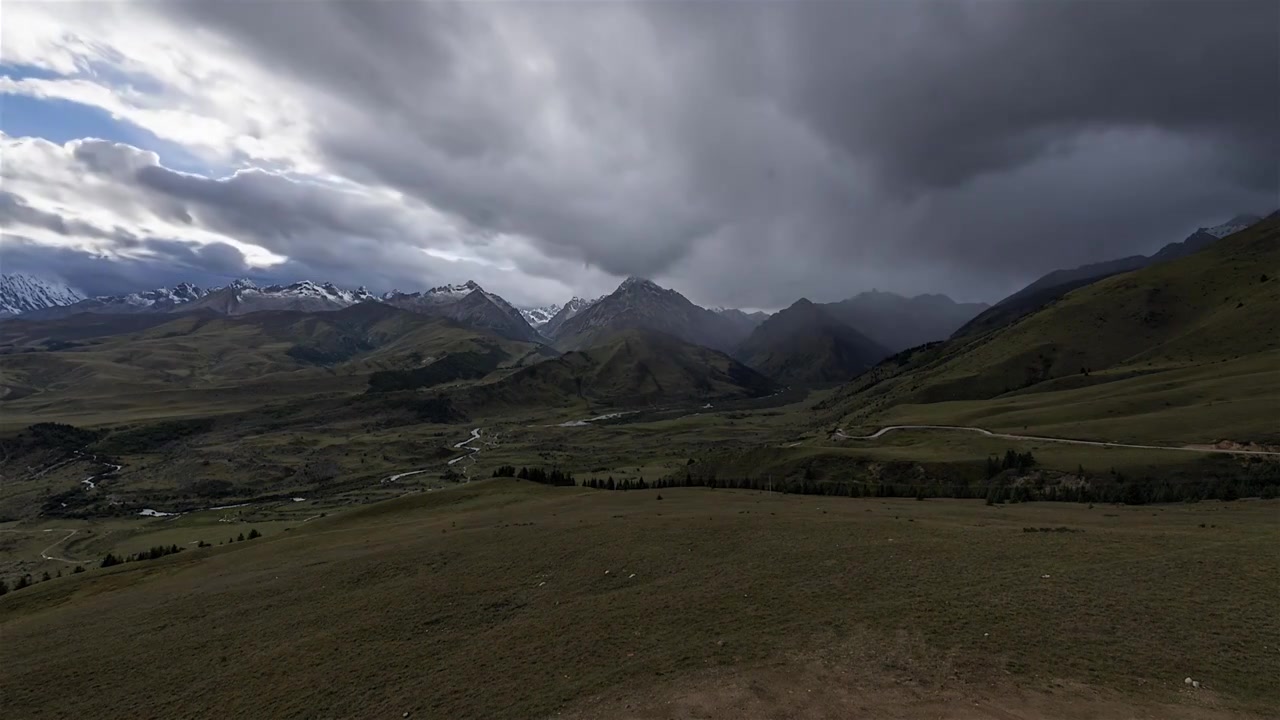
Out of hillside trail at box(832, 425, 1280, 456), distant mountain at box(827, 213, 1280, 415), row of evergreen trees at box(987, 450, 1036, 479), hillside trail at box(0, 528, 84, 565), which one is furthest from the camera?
distant mountain at box(827, 213, 1280, 415)

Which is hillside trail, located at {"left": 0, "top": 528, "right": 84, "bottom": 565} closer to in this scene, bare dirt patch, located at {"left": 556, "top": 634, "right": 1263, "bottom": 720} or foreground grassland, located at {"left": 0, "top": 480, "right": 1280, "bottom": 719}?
foreground grassland, located at {"left": 0, "top": 480, "right": 1280, "bottom": 719}

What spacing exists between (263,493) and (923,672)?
18318 cm

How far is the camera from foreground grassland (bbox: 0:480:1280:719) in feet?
62.7

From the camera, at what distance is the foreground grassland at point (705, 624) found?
19.1m

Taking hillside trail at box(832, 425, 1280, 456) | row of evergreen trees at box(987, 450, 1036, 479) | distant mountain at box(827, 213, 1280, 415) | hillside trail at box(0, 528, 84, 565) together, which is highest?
distant mountain at box(827, 213, 1280, 415)

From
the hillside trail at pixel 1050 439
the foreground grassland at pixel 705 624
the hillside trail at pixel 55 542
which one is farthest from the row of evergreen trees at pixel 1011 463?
the hillside trail at pixel 55 542

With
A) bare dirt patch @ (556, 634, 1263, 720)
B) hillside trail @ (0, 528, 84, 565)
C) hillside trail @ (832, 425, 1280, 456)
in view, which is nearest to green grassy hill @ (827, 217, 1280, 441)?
hillside trail @ (832, 425, 1280, 456)

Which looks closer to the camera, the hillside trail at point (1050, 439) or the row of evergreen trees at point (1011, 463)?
the hillside trail at point (1050, 439)

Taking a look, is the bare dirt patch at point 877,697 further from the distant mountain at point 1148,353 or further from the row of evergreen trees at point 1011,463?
the distant mountain at point 1148,353

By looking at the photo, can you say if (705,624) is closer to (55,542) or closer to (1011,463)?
(1011,463)

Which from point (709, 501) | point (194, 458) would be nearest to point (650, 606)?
point (709, 501)

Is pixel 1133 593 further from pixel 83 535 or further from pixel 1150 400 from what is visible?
pixel 83 535

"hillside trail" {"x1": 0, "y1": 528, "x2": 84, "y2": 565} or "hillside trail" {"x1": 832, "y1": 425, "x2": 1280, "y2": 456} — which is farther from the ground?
"hillside trail" {"x1": 832, "y1": 425, "x2": 1280, "y2": 456}

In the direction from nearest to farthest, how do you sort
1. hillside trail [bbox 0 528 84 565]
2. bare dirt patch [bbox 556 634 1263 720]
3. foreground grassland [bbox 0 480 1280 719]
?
bare dirt patch [bbox 556 634 1263 720]
foreground grassland [bbox 0 480 1280 719]
hillside trail [bbox 0 528 84 565]
